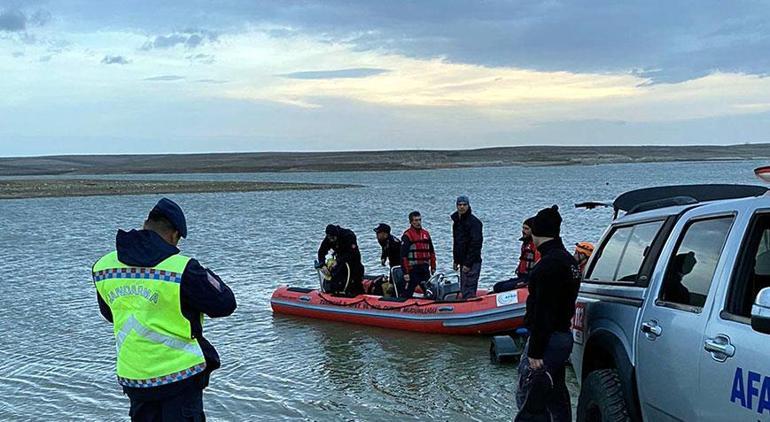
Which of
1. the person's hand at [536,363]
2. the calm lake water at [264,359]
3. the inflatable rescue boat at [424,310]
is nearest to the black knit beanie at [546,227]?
the person's hand at [536,363]

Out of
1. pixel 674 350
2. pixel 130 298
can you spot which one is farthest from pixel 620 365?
pixel 130 298

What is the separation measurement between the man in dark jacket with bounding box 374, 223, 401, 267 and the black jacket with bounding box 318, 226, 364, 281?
40 cm

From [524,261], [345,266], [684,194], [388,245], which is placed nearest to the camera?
[684,194]

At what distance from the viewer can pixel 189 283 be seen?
4.07 m

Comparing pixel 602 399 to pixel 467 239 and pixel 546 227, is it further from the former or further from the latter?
pixel 467 239

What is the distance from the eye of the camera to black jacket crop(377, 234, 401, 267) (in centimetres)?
1322

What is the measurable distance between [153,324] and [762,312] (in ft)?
8.90

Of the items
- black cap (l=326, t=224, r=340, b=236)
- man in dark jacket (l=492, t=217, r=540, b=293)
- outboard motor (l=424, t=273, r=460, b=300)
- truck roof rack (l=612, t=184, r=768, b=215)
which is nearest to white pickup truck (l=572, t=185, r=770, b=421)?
truck roof rack (l=612, t=184, r=768, b=215)

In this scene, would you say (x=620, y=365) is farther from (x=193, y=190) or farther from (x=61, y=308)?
(x=193, y=190)

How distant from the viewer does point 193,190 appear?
81.9 meters

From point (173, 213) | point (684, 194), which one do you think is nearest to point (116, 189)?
point (684, 194)

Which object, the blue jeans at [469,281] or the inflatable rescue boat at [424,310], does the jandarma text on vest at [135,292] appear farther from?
the blue jeans at [469,281]

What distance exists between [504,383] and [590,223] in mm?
25174

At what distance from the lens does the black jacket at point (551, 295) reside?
5.20 metres
